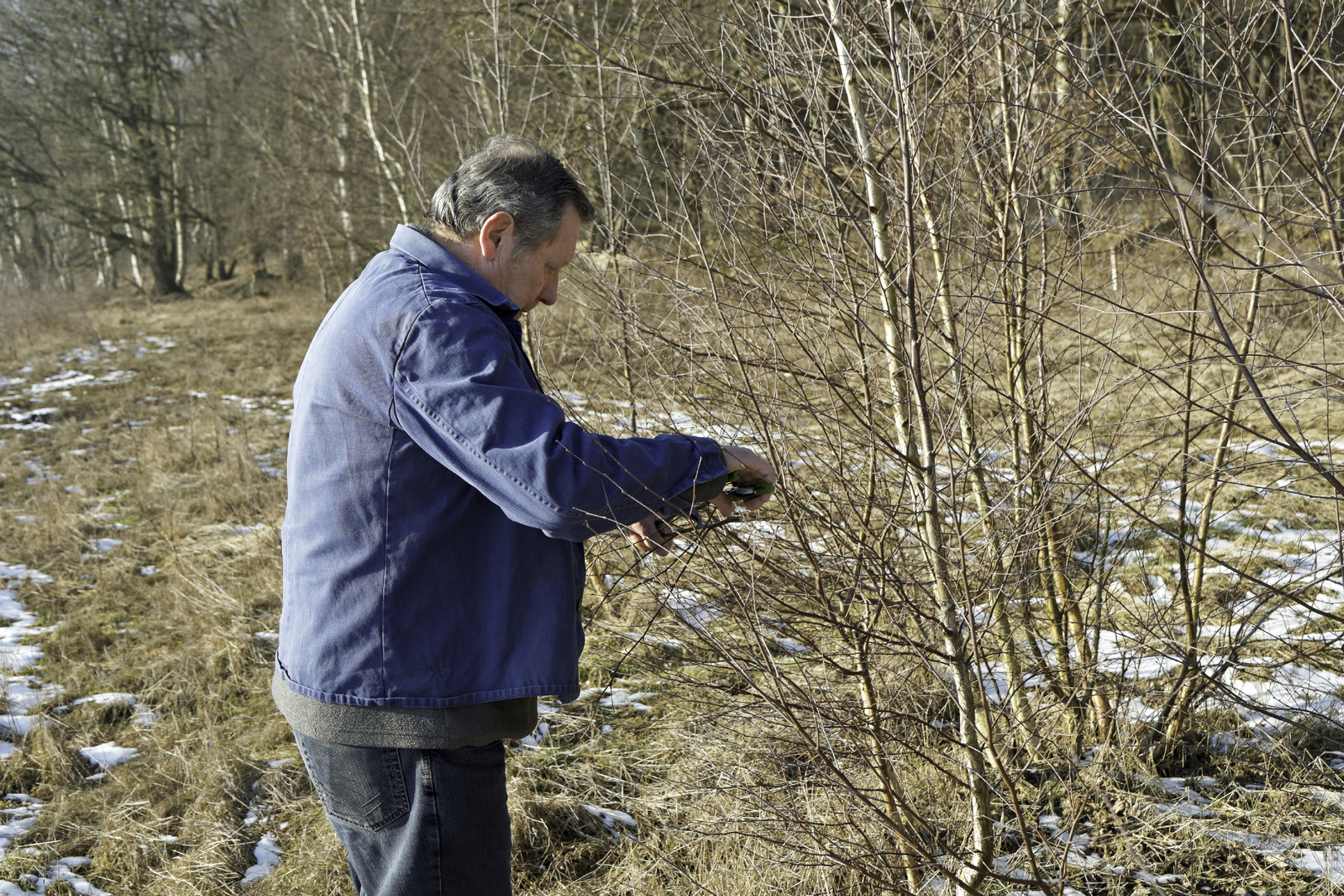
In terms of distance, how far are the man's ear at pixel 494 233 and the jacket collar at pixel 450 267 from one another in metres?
0.05

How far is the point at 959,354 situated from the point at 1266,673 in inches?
70.3

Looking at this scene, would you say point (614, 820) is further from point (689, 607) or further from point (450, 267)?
point (450, 267)

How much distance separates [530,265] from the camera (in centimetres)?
167

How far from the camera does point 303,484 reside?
1548 millimetres

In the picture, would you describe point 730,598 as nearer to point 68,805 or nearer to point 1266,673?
point 1266,673

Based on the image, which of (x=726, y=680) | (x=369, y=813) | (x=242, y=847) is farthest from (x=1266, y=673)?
(x=242, y=847)

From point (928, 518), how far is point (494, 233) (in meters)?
0.94

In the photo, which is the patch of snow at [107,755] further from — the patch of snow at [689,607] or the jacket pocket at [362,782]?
the patch of snow at [689,607]

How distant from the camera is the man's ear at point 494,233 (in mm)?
1595

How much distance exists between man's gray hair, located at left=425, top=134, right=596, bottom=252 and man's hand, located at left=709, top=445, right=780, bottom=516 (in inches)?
19.6

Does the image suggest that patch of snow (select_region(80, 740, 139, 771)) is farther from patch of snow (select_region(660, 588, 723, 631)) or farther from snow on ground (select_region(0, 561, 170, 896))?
patch of snow (select_region(660, 588, 723, 631))

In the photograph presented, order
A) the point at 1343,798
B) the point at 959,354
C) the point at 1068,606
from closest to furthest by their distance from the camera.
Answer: the point at 959,354
the point at 1343,798
the point at 1068,606

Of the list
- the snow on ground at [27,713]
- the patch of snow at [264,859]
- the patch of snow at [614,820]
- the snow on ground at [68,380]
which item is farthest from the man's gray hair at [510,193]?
the snow on ground at [68,380]

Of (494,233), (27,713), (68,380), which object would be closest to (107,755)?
(27,713)
